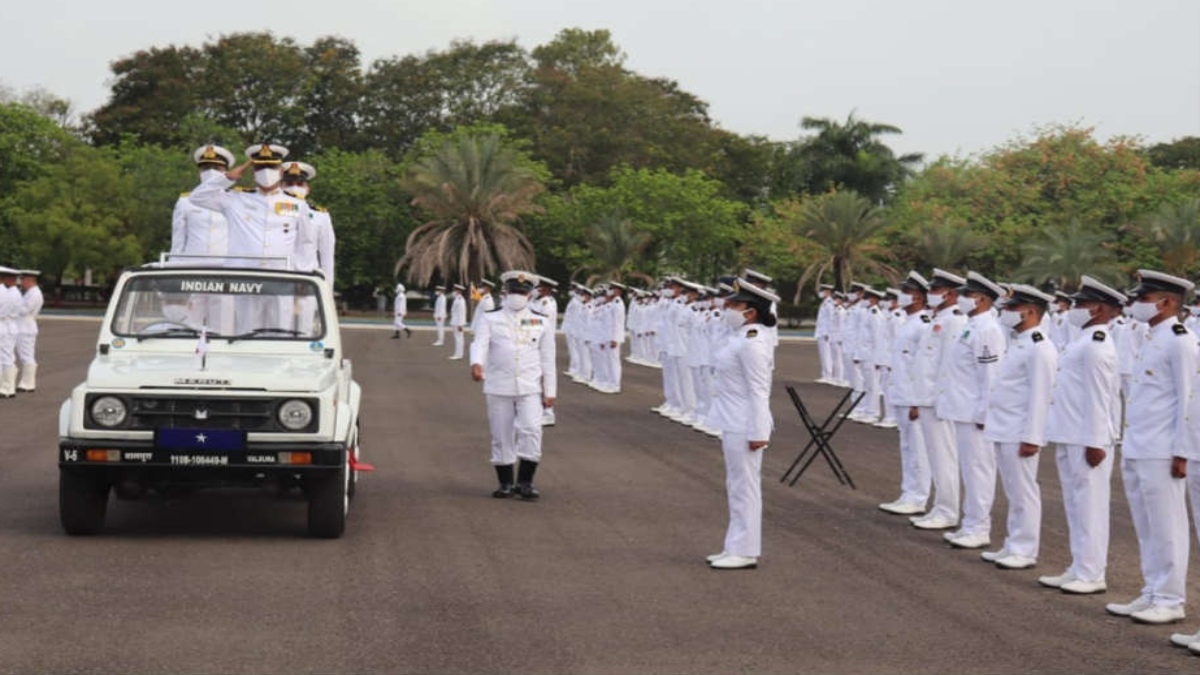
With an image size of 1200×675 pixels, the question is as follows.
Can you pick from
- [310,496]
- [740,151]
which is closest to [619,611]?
[310,496]

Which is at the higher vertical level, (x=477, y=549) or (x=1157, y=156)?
(x=1157, y=156)

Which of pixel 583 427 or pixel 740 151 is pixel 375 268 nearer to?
pixel 740 151

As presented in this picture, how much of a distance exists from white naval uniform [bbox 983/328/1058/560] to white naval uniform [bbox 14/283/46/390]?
701 inches

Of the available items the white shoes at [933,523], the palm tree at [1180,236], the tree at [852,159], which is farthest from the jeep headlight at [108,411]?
the tree at [852,159]

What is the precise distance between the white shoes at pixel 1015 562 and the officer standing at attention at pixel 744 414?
1741mm

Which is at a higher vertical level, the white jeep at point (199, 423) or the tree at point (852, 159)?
the tree at point (852, 159)

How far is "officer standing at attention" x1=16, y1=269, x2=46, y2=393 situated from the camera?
24.3m

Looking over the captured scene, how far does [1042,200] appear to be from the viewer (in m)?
61.0

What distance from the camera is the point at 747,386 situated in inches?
413

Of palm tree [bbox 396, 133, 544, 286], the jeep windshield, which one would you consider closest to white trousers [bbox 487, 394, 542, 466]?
the jeep windshield

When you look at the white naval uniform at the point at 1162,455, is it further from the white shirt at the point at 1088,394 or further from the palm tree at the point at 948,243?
the palm tree at the point at 948,243

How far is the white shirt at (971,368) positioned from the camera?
12.0 m

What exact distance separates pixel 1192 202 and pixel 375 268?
4174cm

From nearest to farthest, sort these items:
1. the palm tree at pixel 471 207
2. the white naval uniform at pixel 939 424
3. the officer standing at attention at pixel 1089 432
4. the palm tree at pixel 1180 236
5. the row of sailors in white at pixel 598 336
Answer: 1. the officer standing at attention at pixel 1089 432
2. the white naval uniform at pixel 939 424
3. the row of sailors in white at pixel 598 336
4. the palm tree at pixel 1180 236
5. the palm tree at pixel 471 207
